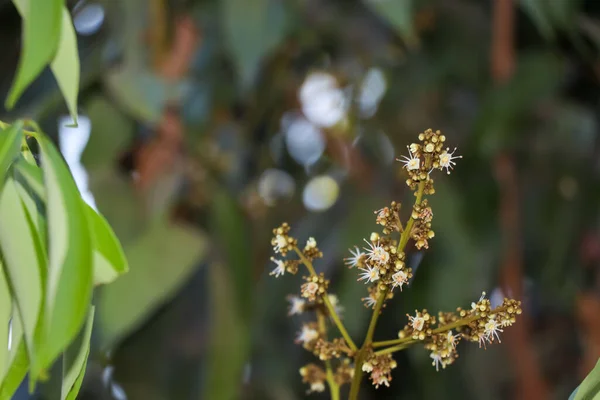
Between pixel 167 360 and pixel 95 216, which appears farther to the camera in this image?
pixel 167 360

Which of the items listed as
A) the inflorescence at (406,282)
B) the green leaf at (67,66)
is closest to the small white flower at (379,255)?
the inflorescence at (406,282)

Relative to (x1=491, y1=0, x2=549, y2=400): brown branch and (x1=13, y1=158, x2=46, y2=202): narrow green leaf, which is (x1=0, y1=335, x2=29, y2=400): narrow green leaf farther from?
(x1=491, y1=0, x2=549, y2=400): brown branch

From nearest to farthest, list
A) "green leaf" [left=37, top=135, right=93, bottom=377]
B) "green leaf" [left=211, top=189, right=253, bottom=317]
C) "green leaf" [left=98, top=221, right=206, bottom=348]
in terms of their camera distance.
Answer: "green leaf" [left=37, top=135, right=93, bottom=377], "green leaf" [left=98, top=221, right=206, bottom=348], "green leaf" [left=211, top=189, right=253, bottom=317]

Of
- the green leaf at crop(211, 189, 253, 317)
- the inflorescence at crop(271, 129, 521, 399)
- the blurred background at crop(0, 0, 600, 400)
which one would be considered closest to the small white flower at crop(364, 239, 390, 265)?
the inflorescence at crop(271, 129, 521, 399)

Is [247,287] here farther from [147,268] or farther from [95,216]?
[95,216]

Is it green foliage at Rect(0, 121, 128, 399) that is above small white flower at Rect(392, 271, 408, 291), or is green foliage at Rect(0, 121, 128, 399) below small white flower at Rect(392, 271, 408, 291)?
below

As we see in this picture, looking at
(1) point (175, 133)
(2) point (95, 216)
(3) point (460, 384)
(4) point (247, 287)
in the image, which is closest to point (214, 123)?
(1) point (175, 133)
